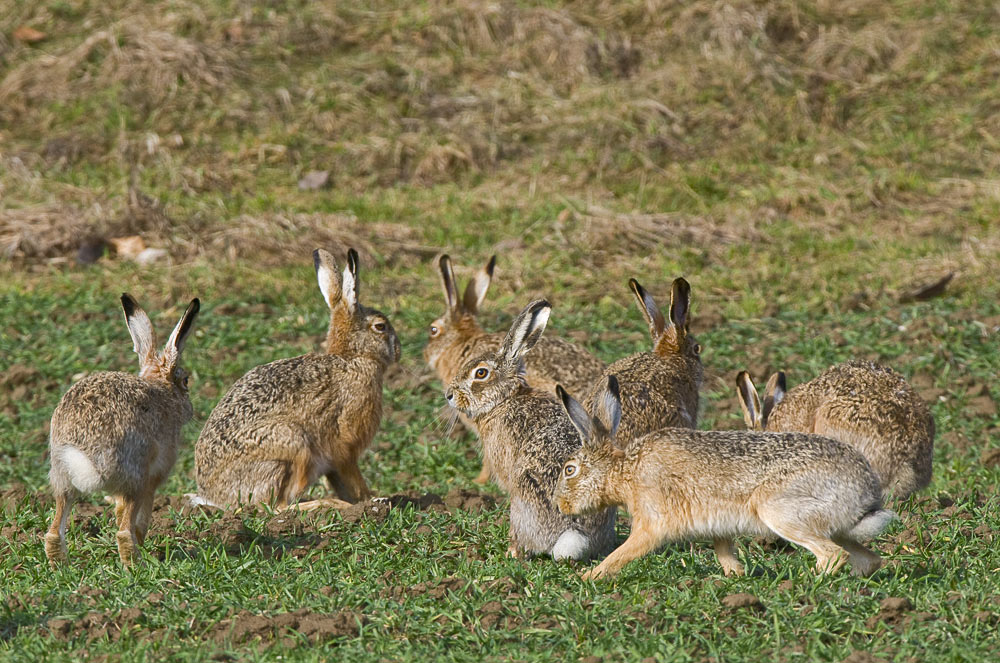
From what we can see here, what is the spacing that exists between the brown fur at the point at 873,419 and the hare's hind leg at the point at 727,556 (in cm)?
156

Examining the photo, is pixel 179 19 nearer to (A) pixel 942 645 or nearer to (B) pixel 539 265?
(B) pixel 539 265

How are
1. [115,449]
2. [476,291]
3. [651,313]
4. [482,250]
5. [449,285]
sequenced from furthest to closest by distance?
1. [482,250]
2. [476,291]
3. [449,285]
4. [651,313]
5. [115,449]

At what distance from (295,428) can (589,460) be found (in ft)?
6.57

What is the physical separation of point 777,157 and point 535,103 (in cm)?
264

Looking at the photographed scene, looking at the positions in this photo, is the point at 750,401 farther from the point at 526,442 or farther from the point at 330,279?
the point at 330,279

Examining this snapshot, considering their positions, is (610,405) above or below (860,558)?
above

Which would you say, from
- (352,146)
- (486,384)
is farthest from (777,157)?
(486,384)

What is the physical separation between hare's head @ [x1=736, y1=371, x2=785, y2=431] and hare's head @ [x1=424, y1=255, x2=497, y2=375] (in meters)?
2.12

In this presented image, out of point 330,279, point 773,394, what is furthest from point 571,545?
point 330,279

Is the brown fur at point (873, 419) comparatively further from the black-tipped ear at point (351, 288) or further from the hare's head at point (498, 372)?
the black-tipped ear at point (351, 288)

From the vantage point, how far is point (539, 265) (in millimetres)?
11016

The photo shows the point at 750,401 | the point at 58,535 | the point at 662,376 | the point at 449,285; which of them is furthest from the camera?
the point at 449,285

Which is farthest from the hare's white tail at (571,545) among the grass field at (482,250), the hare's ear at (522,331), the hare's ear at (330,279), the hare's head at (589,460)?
the hare's ear at (330,279)

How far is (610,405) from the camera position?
5.98 metres
